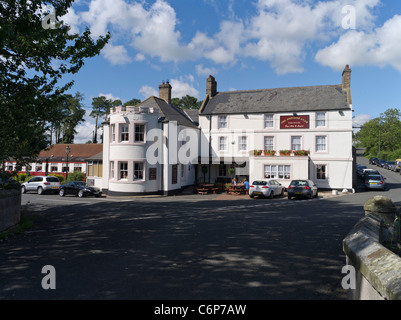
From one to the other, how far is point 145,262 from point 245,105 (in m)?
27.0

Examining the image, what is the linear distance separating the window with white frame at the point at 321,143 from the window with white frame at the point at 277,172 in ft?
12.3

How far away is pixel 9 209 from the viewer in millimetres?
10359

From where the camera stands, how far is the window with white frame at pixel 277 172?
1114 inches

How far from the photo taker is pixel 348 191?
92.0 feet

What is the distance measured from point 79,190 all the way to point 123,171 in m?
4.12

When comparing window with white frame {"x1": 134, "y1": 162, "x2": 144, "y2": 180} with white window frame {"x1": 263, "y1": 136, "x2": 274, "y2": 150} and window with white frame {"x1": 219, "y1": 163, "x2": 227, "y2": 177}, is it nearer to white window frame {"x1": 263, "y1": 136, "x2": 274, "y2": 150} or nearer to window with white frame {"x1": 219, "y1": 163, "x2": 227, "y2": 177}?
window with white frame {"x1": 219, "y1": 163, "x2": 227, "y2": 177}

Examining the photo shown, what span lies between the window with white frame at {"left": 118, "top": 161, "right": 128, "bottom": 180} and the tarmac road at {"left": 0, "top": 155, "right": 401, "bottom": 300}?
1370 cm

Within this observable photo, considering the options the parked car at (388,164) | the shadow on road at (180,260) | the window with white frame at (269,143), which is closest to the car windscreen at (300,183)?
the window with white frame at (269,143)

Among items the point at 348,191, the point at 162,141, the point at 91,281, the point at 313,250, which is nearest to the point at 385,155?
the point at 348,191

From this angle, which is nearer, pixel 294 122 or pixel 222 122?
pixel 294 122

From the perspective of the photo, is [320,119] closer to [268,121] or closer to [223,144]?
[268,121]

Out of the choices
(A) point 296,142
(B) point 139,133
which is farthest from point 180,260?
(A) point 296,142

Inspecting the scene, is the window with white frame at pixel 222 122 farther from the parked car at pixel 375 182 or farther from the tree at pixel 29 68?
the tree at pixel 29 68

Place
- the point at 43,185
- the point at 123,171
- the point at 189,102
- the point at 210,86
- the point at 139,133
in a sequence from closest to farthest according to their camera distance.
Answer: the point at 139,133
the point at 123,171
the point at 43,185
the point at 210,86
the point at 189,102
